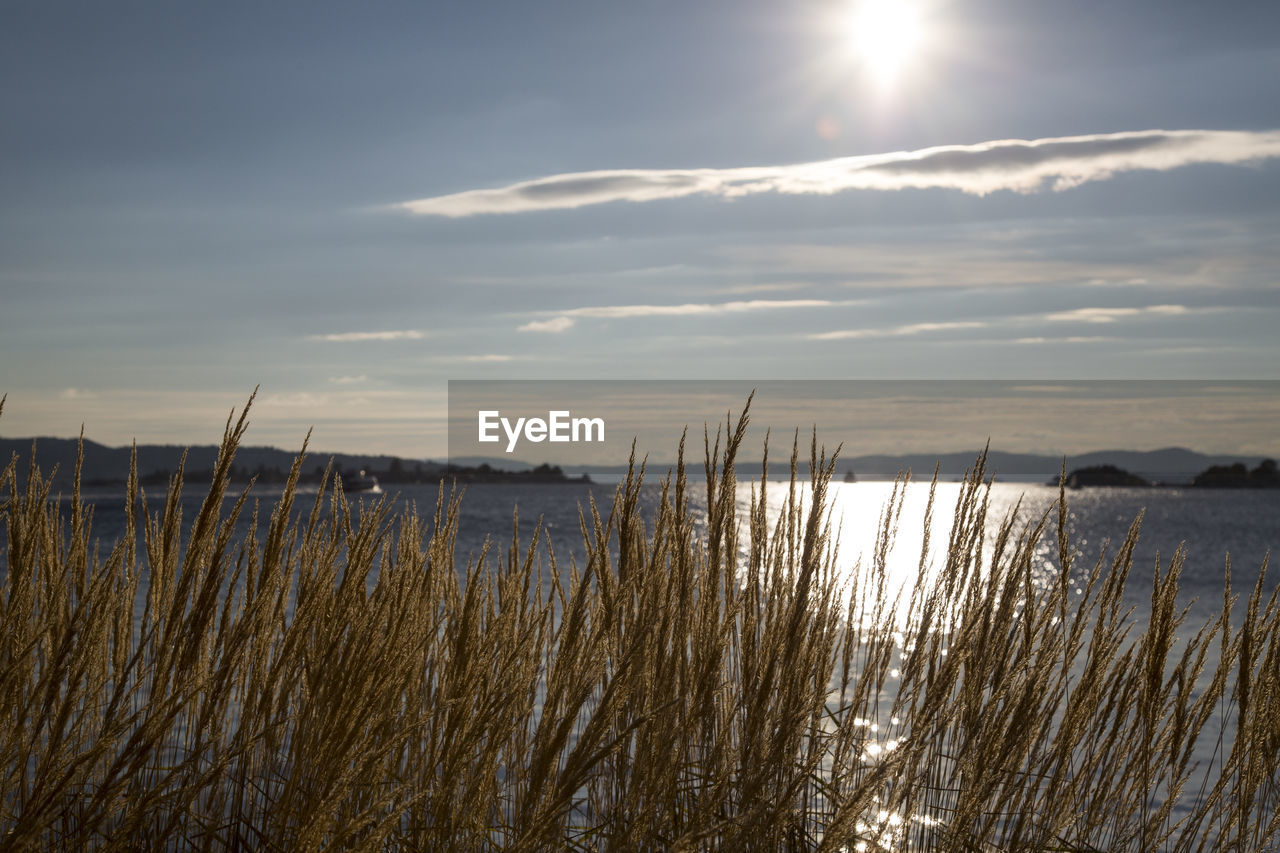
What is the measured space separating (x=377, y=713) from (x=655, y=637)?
0.64m

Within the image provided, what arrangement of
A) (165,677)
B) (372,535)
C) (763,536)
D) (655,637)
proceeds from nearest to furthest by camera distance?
(165,677), (372,535), (655,637), (763,536)

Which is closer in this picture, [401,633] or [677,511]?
[401,633]

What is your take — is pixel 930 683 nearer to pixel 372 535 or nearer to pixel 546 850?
pixel 546 850

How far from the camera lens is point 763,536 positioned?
277 cm

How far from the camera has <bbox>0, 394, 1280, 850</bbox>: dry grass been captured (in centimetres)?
177

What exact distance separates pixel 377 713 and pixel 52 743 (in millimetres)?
654

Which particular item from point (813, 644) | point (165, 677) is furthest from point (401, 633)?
Result: point (813, 644)

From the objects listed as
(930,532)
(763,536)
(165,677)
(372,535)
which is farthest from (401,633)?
(930,532)

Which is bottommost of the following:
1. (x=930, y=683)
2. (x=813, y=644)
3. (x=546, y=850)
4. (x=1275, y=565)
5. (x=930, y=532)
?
(x=1275, y=565)

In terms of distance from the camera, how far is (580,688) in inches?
69.9

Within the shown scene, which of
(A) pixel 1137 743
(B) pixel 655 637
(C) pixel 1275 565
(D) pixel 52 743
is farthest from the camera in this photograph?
(C) pixel 1275 565

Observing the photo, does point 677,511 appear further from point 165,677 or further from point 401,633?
point 165,677

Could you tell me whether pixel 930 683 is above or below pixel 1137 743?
above

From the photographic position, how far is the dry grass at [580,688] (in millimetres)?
1773
